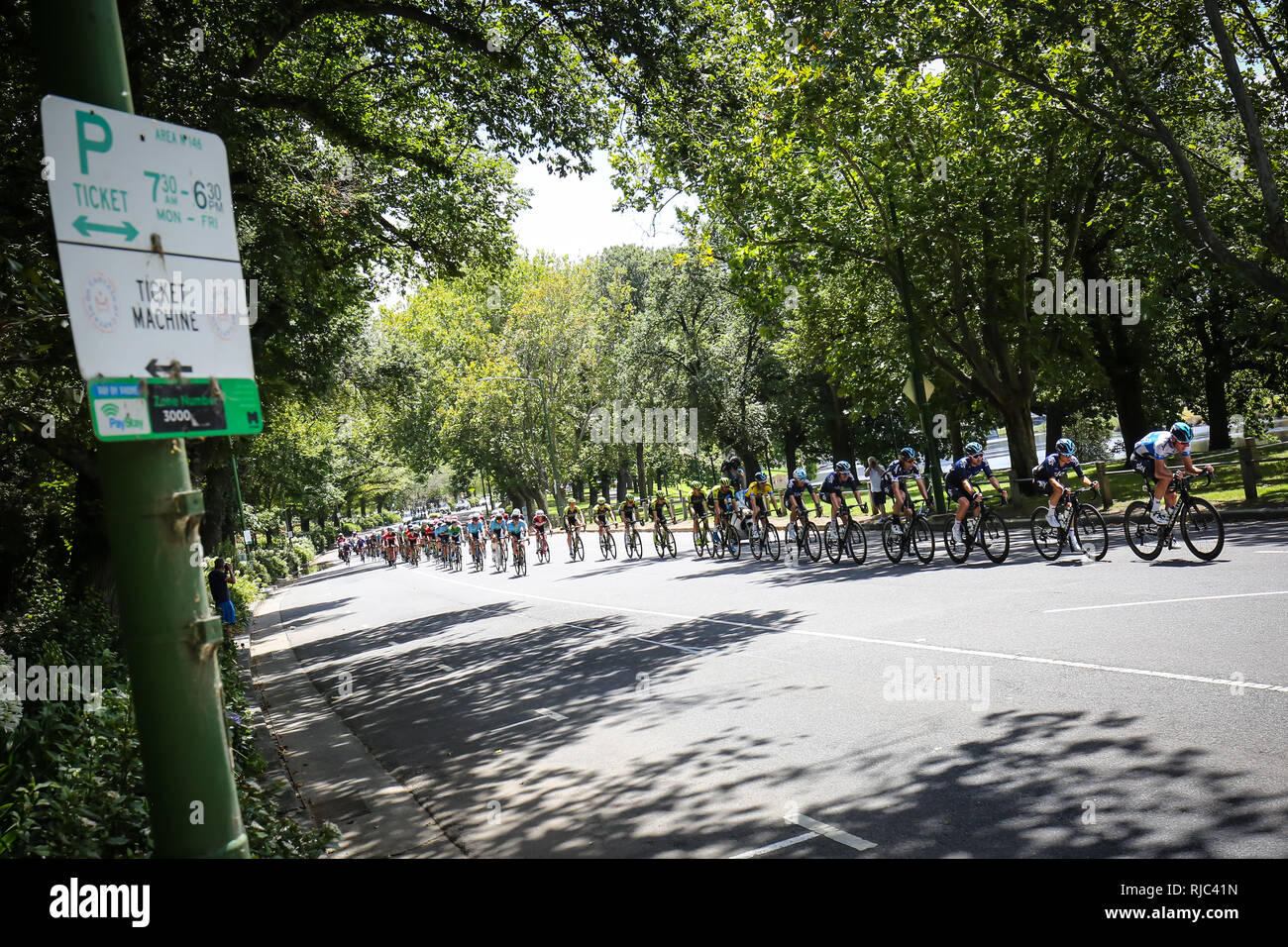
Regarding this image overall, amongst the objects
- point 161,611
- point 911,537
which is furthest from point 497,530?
point 161,611

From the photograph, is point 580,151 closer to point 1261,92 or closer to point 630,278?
point 1261,92

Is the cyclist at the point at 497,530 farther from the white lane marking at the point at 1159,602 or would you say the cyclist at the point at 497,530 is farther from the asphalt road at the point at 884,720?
the white lane marking at the point at 1159,602

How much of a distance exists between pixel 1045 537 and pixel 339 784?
37.4ft

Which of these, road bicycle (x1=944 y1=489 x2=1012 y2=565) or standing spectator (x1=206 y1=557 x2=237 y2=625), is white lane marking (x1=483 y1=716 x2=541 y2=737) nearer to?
standing spectator (x1=206 y1=557 x2=237 y2=625)

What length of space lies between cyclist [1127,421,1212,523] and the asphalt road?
84 centimetres

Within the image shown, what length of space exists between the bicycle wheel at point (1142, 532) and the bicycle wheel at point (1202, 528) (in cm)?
38

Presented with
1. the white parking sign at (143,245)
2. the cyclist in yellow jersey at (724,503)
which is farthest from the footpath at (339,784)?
the cyclist in yellow jersey at (724,503)

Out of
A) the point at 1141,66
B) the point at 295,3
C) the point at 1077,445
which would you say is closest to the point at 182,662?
the point at 295,3

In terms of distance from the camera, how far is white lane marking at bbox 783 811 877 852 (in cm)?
459

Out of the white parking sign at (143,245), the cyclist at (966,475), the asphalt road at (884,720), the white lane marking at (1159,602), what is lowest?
the asphalt road at (884,720)

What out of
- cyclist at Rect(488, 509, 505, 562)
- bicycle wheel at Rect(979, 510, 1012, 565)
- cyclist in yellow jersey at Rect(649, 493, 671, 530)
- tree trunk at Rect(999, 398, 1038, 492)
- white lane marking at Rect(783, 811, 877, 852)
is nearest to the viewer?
white lane marking at Rect(783, 811, 877, 852)

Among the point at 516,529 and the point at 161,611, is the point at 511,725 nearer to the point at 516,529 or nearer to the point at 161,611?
the point at 161,611

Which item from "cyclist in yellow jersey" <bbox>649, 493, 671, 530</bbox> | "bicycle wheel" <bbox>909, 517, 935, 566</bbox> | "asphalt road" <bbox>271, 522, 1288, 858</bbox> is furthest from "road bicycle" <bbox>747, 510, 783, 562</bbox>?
"asphalt road" <bbox>271, 522, 1288, 858</bbox>

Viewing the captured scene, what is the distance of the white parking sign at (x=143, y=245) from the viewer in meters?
2.26
